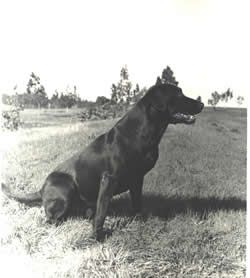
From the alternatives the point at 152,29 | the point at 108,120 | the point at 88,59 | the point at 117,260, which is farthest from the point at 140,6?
the point at 117,260

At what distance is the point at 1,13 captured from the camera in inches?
142

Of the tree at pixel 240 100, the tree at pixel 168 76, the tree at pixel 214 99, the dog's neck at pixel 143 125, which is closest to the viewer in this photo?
the dog's neck at pixel 143 125

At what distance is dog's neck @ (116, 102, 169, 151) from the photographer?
354 centimetres

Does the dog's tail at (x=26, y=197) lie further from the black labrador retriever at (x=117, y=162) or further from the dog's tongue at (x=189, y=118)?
the dog's tongue at (x=189, y=118)

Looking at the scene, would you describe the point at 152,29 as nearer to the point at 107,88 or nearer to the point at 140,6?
the point at 140,6

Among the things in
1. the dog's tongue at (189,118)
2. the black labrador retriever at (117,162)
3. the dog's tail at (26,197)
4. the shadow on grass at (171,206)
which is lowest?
the shadow on grass at (171,206)

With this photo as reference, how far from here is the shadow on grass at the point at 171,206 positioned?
3.67m

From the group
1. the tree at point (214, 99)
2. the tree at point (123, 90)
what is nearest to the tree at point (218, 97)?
the tree at point (214, 99)

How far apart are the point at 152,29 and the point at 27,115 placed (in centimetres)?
86

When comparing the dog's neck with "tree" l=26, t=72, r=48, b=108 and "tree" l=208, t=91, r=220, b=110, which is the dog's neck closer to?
"tree" l=208, t=91, r=220, b=110

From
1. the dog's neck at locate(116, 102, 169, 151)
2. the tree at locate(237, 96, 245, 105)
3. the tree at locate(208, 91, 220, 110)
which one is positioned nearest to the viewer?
the dog's neck at locate(116, 102, 169, 151)

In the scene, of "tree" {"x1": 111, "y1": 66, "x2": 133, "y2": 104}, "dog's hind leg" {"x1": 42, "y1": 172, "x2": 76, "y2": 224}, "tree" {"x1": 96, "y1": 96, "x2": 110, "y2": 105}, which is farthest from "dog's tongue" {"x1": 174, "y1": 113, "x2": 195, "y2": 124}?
"dog's hind leg" {"x1": 42, "y1": 172, "x2": 76, "y2": 224}

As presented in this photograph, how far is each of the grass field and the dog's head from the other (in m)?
0.08

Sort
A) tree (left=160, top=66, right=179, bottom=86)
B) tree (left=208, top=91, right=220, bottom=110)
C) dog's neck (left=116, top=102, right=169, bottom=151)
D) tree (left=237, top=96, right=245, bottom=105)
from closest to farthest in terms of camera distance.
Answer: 1. dog's neck (left=116, top=102, right=169, bottom=151)
2. tree (left=160, top=66, right=179, bottom=86)
3. tree (left=208, top=91, right=220, bottom=110)
4. tree (left=237, top=96, right=245, bottom=105)
